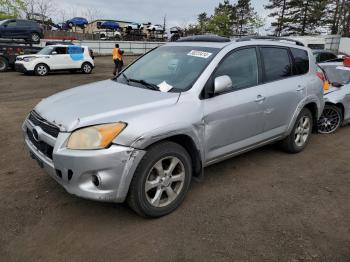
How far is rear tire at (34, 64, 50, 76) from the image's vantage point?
54.6 feet

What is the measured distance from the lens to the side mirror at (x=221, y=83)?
357 cm

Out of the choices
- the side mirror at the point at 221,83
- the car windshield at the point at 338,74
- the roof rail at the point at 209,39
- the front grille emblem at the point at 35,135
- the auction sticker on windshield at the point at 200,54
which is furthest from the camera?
the car windshield at the point at 338,74

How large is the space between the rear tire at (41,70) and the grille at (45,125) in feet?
46.9

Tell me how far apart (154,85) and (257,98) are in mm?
1313

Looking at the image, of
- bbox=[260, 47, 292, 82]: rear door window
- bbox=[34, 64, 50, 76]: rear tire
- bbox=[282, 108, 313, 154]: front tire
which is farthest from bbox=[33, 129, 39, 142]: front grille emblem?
bbox=[34, 64, 50, 76]: rear tire

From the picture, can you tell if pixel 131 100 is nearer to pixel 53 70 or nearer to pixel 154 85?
pixel 154 85

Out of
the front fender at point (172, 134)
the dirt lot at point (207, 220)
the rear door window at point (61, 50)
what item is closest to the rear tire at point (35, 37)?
the rear door window at point (61, 50)

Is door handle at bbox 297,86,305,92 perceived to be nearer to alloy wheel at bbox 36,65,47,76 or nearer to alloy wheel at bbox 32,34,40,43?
alloy wheel at bbox 36,65,47,76

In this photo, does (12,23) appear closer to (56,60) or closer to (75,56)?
(75,56)

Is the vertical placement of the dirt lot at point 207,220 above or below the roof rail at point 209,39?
below

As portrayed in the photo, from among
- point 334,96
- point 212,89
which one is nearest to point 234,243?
point 212,89

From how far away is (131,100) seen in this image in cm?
336

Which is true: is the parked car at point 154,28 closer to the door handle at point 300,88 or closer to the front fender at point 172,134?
the door handle at point 300,88

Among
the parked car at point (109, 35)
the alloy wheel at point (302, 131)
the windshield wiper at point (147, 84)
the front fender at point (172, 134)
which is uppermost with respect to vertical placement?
the parked car at point (109, 35)
